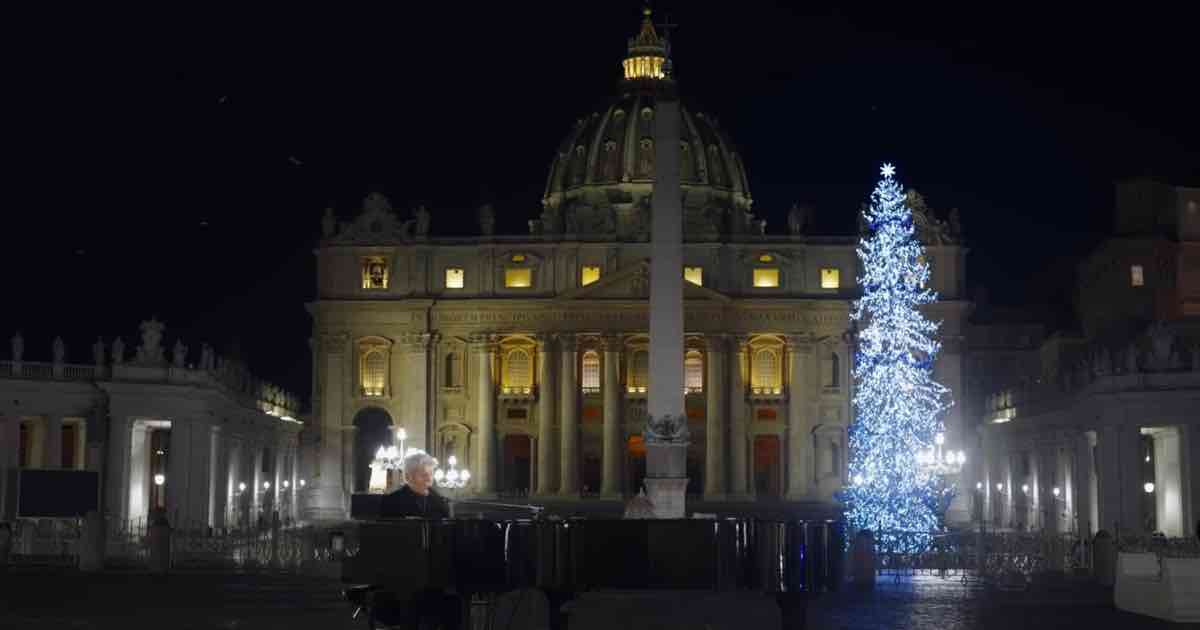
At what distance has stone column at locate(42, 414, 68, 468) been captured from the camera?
210ft

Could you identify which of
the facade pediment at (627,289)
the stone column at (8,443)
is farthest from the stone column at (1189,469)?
the facade pediment at (627,289)

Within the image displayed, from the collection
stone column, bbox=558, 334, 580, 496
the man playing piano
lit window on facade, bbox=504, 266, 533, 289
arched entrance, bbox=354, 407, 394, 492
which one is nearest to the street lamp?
the man playing piano

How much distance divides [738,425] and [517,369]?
1312 centimetres

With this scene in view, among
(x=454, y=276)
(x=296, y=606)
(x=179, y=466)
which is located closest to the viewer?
(x=296, y=606)

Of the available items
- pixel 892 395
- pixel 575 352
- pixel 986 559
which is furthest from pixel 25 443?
pixel 986 559

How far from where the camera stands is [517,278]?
10288 centimetres

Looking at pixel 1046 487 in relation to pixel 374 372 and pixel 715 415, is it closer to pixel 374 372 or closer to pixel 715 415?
pixel 715 415

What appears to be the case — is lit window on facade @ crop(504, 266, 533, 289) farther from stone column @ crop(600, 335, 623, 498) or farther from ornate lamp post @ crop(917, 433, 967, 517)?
ornate lamp post @ crop(917, 433, 967, 517)

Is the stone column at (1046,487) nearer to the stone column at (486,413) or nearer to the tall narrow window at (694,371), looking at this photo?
the tall narrow window at (694,371)

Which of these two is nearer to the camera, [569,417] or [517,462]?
[569,417]

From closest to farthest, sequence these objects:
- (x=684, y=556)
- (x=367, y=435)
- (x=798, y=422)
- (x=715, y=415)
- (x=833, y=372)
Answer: (x=684, y=556), (x=715, y=415), (x=798, y=422), (x=833, y=372), (x=367, y=435)

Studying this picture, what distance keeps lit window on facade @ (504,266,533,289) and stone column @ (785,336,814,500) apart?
15.1 m

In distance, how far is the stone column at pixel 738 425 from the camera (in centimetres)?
10044

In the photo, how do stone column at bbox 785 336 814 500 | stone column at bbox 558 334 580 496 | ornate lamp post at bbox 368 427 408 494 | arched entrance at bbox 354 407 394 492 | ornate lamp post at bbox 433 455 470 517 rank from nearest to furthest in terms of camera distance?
ornate lamp post at bbox 368 427 408 494 < ornate lamp post at bbox 433 455 470 517 < stone column at bbox 558 334 580 496 < stone column at bbox 785 336 814 500 < arched entrance at bbox 354 407 394 492
